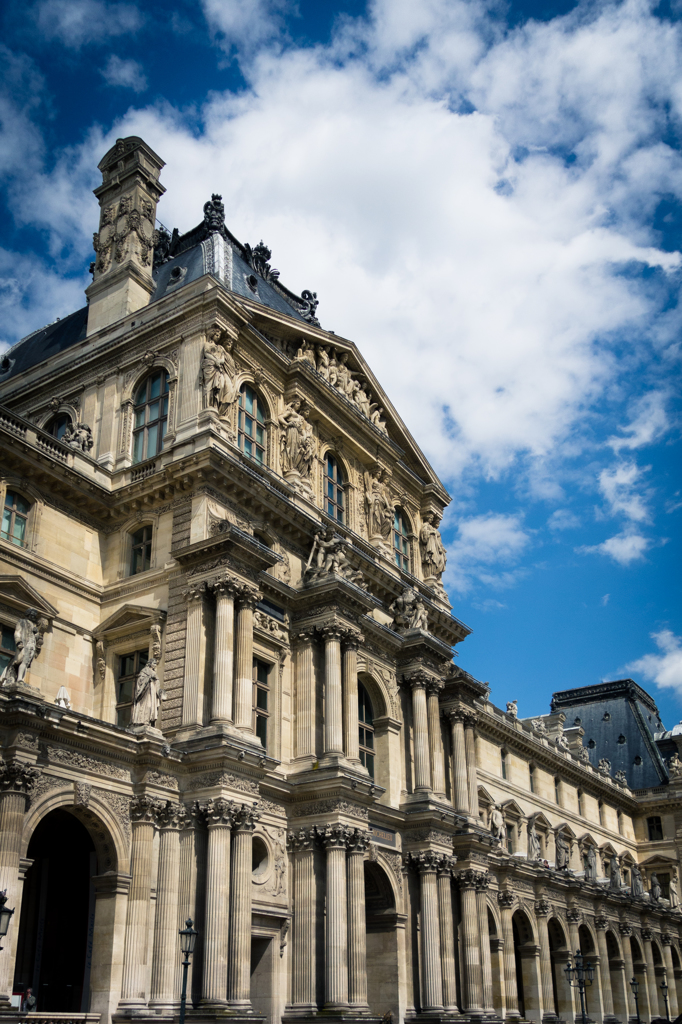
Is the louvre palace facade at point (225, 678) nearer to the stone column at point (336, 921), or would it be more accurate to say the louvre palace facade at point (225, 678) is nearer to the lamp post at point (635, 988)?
the stone column at point (336, 921)

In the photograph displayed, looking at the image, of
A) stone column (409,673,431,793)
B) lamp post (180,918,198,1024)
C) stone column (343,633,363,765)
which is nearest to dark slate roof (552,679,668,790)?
stone column (409,673,431,793)

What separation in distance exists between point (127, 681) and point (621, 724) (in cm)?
6459

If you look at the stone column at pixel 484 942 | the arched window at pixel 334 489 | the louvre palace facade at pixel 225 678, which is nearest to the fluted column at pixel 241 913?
the louvre palace facade at pixel 225 678

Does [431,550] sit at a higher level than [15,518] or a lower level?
higher

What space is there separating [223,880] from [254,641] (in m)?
8.21

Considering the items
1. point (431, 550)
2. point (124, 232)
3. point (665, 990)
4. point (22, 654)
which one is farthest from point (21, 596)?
point (665, 990)

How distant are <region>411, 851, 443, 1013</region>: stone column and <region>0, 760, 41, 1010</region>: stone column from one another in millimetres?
17043

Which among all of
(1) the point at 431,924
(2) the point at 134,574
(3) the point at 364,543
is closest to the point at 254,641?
(2) the point at 134,574

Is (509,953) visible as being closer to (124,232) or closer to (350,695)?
(350,695)

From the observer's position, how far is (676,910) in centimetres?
7031

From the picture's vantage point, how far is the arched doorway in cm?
3516

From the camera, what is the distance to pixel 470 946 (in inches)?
1501

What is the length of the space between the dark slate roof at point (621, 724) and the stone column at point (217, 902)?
59949 millimetres

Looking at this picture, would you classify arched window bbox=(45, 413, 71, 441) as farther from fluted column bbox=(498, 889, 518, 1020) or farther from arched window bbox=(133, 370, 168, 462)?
fluted column bbox=(498, 889, 518, 1020)
